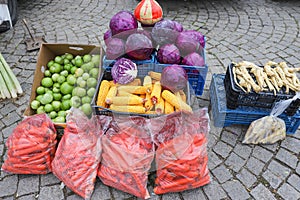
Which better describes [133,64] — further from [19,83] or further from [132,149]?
[19,83]

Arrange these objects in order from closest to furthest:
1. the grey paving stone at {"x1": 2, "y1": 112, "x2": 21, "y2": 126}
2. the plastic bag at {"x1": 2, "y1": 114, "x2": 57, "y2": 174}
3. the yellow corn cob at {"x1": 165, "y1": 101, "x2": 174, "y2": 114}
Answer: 1. the plastic bag at {"x1": 2, "y1": 114, "x2": 57, "y2": 174}
2. the yellow corn cob at {"x1": 165, "y1": 101, "x2": 174, "y2": 114}
3. the grey paving stone at {"x1": 2, "y1": 112, "x2": 21, "y2": 126}

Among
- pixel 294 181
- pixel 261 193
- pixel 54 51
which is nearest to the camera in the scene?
pixel 261 193

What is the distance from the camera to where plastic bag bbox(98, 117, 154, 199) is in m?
2.13

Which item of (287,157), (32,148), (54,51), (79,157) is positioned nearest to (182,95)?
(79,157)

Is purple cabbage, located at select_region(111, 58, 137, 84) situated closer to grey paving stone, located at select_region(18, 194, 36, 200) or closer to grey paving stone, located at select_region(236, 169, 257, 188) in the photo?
grey paving stone, located at select_region(18, 194, 36, 200)

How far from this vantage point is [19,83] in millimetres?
3396

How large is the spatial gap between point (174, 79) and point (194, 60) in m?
0.42

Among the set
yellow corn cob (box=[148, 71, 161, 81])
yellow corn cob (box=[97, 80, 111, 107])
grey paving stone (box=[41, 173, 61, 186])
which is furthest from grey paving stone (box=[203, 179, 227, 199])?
grey paving stone (box=[41, 173, 61, 186])

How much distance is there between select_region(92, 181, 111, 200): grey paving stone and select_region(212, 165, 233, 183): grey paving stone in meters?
1.05

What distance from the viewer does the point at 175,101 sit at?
2342 mm

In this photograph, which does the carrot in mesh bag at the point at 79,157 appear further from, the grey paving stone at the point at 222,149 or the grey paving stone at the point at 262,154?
the grey paving stone at the point at 262,154

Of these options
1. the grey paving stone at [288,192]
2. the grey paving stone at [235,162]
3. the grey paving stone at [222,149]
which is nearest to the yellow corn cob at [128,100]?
the grey paving stone at [222,149]

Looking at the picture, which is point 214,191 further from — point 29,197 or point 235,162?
point 29,197

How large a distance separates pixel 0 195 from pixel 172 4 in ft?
16.0
